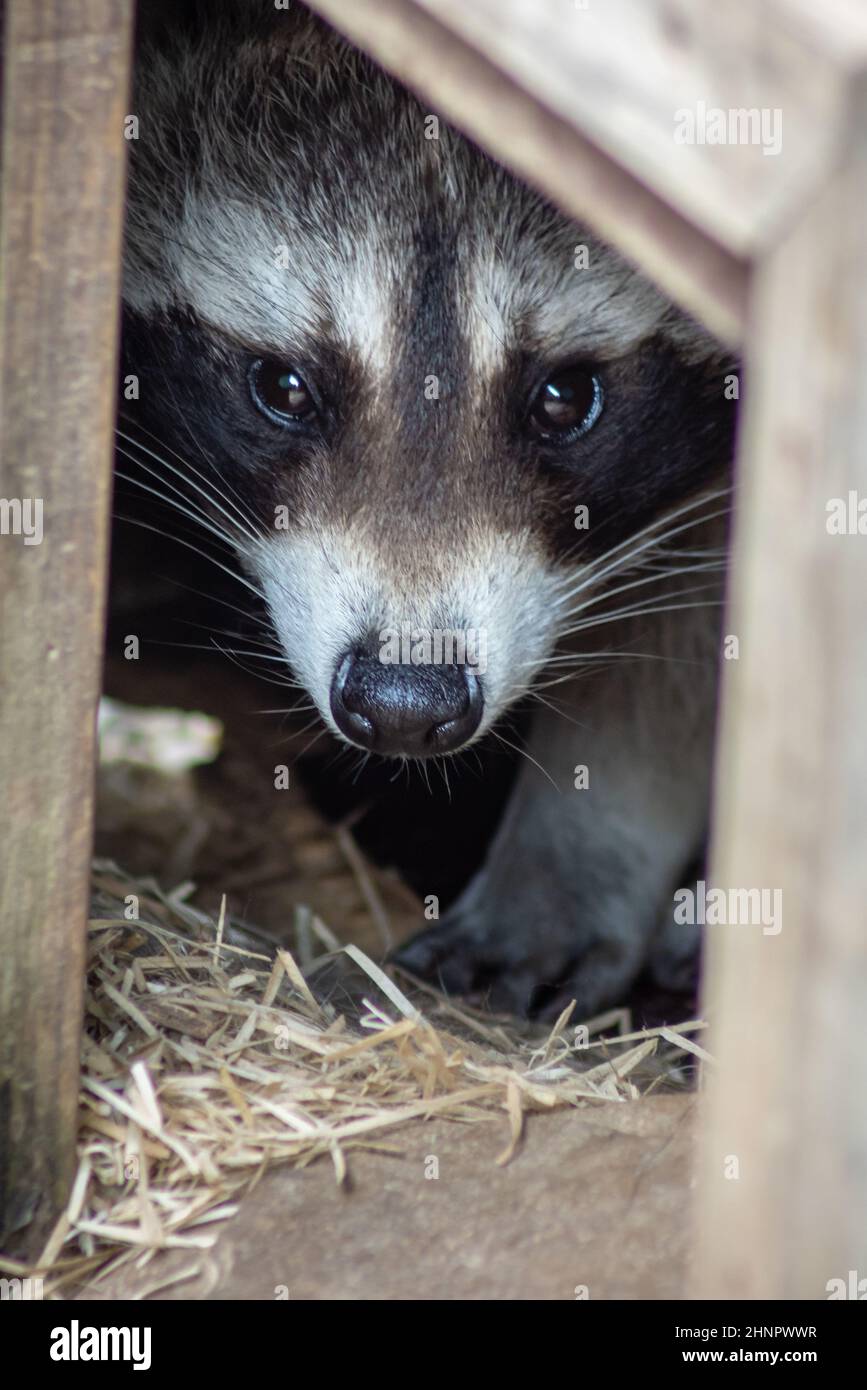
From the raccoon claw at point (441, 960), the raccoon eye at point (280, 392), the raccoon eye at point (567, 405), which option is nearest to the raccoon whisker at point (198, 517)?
the raccoon eye at point (280, 392)

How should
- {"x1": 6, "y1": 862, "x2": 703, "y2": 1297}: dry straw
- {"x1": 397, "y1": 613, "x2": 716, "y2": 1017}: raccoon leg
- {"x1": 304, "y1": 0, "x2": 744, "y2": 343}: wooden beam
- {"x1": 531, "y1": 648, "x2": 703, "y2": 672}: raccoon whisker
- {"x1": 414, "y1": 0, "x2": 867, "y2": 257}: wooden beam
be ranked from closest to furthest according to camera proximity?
{"x1": 414, "y1": 0, "x2": 867, "y2": 257}: wooden beam < {"x1": 304, "y1": 0, "x2": 744, "y2": 343}: wooden beam < {"x1": 6, "y1": 862, "x2": 703, "y2": 1297}: dry straw < {"x1": 531, "y1": 648, "x2": 703, "y2": 672}: raccoon whisker < {"x1": 397, "y1": 613, "x2": 716, "y2": 1017}: raccoon leg

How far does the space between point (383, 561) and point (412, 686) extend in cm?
21

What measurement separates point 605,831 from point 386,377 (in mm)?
1298

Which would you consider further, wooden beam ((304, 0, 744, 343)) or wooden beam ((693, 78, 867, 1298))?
wooden beam ((304, 0, 744, 343))

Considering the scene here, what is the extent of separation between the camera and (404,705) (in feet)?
7.75

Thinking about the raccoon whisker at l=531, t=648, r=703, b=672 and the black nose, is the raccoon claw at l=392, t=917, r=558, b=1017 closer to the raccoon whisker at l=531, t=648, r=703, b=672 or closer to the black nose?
the raccoon whisker at l=531, t=648, r=703, b=672

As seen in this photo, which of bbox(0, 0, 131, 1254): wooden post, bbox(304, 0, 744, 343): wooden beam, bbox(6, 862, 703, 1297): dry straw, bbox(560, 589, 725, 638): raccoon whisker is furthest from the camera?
bbox(560, 589, 725, 638): raccoon whisker

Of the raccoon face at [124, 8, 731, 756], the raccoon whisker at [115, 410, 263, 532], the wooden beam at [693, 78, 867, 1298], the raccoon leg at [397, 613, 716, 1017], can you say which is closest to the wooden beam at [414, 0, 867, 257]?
the wooden beam at [693, 78, 867, 1298]

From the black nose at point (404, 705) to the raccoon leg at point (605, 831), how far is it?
3.03 ft

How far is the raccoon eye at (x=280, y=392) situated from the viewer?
101 inches

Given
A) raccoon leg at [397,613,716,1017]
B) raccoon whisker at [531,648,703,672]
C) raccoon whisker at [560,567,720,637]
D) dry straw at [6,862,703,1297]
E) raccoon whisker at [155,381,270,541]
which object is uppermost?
raccoon whisker at [155,381,270,541]

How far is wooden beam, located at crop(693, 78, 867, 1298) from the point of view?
4.22ft

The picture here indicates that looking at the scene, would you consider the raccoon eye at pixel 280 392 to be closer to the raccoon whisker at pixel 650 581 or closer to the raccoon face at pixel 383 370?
the raccoon face at pixel 383 370
